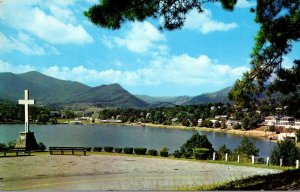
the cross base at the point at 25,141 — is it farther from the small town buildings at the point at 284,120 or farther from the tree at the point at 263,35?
the tree at the point at 263,35

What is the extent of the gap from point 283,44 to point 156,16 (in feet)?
9.83

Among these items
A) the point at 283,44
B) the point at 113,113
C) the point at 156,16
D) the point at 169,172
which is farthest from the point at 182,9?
the point at 113,113

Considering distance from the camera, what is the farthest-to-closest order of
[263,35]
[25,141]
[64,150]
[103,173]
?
[64,150] → [25,141] → [103,173] → [263,35]

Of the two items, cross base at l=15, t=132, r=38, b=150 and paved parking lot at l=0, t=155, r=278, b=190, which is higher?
cross base at l=15, t=132, r=38, b=150

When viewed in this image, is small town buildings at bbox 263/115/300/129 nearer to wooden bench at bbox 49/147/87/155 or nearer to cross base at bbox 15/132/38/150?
wooden bench at bbox 49/147/87/155

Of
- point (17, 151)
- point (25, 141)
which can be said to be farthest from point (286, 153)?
point (17, 151)

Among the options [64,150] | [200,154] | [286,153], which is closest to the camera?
[64,150]

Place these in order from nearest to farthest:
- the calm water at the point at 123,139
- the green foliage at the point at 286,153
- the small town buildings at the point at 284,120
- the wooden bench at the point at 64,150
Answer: the small town buildings at the point at 284,120 < the wooden bench at the point at 64,150 < the green foliage at the point at 286,153 < the calm water at the point at 123,139

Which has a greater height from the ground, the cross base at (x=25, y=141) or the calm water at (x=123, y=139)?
the cross base at (x=25, y=141)

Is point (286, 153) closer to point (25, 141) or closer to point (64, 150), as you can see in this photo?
point (64, 150)

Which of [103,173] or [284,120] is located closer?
[103,173]

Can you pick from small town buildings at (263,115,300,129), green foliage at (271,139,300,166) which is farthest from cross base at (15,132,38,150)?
green foliage at (271,139,300,166)

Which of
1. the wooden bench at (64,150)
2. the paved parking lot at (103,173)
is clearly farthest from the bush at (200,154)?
the wooden bench at (64,150)

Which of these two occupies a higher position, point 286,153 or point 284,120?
point 284,120
